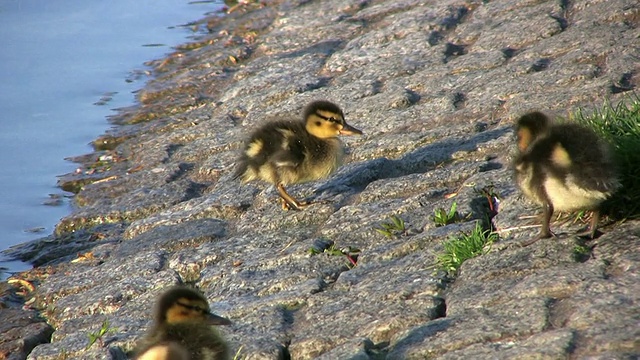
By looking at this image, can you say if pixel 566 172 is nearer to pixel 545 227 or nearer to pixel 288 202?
pixel 545 227

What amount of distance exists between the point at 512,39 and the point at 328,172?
8.81 feet

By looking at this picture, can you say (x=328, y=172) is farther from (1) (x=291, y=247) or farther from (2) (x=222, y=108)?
(2) (x=222, y=108)

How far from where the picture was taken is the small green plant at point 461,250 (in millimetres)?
5434

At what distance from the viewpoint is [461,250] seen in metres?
5.47

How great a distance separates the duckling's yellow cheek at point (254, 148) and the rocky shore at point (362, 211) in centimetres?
39

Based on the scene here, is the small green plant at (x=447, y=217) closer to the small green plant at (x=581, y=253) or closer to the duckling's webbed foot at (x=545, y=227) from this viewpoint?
the duckling's webbed foot at (x=545, y=227)

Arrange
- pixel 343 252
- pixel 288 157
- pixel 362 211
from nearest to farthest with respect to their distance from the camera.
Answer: pixel 343 252 → pixel 362 211 → pixel 288 157

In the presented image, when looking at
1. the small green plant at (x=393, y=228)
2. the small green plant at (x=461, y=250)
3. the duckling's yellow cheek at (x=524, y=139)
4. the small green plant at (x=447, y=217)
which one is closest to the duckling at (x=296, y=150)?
the small green plant at (x=393, y=228)

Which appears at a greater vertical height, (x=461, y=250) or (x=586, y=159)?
(x=586, y=159)

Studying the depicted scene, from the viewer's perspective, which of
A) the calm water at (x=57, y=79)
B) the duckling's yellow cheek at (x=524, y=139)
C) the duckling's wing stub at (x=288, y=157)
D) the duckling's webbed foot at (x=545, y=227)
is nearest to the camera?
the duckling's webbed foot at (x=545, y=227)

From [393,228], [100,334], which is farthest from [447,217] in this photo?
[100,334]

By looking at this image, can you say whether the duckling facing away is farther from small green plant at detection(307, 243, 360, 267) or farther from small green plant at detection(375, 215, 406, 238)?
small green plant at detection(375, 215, 406, 238)

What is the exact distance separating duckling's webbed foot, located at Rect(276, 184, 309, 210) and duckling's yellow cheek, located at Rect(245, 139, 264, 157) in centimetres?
32

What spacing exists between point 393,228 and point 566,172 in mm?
1404
